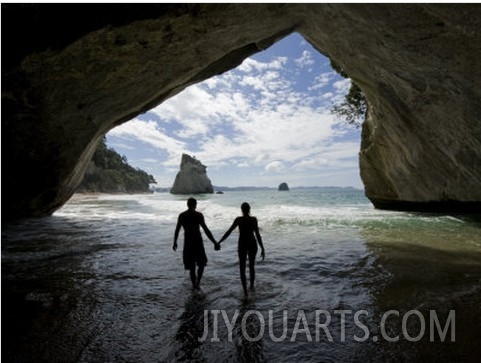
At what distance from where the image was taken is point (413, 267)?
26.2 feet

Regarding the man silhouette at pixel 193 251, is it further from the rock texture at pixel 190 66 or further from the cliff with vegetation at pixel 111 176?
the cliff with vegetation at pixel 111 176

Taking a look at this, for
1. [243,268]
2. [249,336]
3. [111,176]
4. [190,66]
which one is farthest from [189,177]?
[249,336]

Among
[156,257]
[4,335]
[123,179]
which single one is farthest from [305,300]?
[123,179]

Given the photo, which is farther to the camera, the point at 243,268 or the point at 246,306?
the point at 243,268

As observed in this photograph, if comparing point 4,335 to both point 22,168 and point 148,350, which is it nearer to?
point 148,350

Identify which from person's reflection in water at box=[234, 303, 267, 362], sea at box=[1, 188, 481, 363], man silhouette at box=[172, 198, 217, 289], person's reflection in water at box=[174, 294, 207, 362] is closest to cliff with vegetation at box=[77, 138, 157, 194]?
sea at box=[1, 188, 481, 363]

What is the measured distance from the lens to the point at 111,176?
8400cm

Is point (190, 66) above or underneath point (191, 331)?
above

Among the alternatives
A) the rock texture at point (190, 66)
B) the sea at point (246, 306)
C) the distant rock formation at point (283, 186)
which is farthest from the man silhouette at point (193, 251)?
the distant rock formation at point (283, 186)

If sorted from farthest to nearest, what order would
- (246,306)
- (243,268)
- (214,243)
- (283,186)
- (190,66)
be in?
(283,186), (190,66), (214,243), (243,268), (246,306)

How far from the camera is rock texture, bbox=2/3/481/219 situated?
7824 mm

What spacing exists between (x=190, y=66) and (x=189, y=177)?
8121 cm

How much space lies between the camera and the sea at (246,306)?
13.8 ft

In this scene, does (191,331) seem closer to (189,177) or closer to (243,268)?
(243,268)
